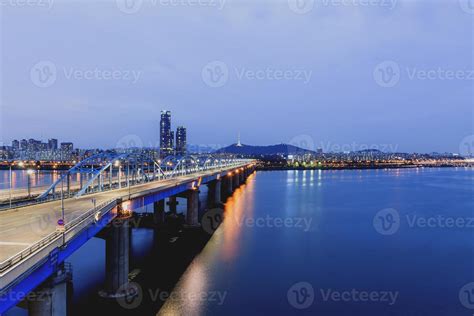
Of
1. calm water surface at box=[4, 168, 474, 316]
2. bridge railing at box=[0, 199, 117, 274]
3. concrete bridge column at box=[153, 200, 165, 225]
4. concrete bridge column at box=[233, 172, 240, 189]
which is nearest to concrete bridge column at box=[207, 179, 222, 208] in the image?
calm water surface at box=[4, 168, 474, 316]

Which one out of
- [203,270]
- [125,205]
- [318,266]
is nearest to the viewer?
[125,205]

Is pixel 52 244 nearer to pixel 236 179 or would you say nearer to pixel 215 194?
pixel 215 194

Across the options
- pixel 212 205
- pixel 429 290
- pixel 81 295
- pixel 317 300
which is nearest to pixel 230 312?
pixel 317 300

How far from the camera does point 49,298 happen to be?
566 inches

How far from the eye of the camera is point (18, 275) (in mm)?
11703

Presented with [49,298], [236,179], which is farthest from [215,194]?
[49,298]

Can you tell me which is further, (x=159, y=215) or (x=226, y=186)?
(x=226, y=186)

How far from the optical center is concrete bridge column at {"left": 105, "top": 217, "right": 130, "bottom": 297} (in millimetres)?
22625

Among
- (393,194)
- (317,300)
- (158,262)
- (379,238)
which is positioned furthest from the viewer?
(393,194)

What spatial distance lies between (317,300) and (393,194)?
70.7 m

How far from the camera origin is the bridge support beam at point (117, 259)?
2262 cm

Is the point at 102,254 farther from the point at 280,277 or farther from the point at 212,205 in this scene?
the point at 212,205

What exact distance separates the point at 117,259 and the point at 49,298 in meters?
8.28

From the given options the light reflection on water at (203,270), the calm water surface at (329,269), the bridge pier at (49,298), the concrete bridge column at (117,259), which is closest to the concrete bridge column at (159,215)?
the light reflection on water at (203,270)
